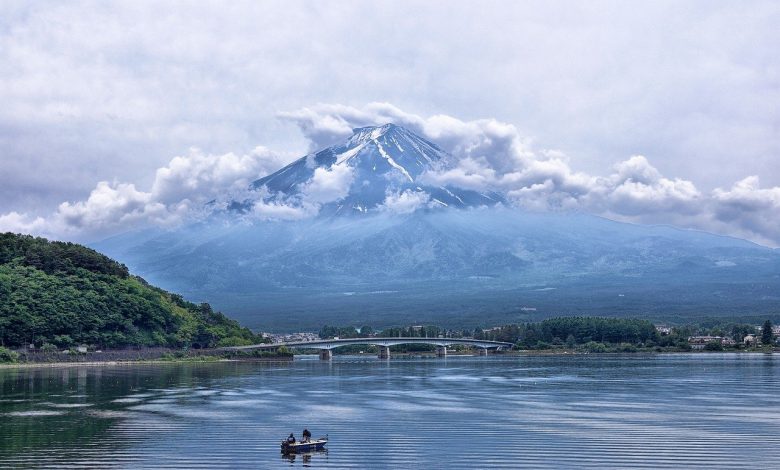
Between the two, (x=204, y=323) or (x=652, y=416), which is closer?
(x=652, y=416)

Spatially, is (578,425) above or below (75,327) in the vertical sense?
below

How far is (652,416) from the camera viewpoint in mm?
50281

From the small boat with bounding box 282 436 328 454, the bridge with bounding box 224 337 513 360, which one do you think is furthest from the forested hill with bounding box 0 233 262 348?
the small boat with bounding box 282 436 328 454

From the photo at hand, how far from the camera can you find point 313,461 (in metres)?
36.9

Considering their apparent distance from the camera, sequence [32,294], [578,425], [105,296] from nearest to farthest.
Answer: [578,425]
[32,294]
[105,296]

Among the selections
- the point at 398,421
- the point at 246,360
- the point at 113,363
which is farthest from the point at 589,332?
the point at 398,421

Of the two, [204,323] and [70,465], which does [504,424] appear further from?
[204,323]

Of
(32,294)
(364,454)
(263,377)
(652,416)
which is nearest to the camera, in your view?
(364,454)

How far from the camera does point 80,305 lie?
4343 inches

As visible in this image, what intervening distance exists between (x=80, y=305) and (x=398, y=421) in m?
70.0

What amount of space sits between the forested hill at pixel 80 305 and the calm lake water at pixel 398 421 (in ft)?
78.1

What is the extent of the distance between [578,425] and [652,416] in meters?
5.93

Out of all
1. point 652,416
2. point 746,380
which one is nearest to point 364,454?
point 652,416

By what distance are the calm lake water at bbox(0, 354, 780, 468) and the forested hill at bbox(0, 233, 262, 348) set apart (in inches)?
937
